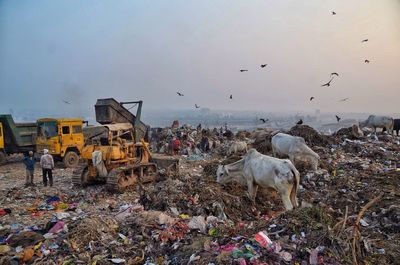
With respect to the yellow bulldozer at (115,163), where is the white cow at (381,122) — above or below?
above

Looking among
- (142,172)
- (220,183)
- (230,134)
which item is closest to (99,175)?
(142,172)

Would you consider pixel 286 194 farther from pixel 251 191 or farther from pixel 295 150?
pixel 295 150

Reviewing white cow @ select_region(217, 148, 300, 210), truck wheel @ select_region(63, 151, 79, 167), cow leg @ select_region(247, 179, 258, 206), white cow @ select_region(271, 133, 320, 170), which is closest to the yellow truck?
truck wheel @ select_region(63, 151, 79, 167)

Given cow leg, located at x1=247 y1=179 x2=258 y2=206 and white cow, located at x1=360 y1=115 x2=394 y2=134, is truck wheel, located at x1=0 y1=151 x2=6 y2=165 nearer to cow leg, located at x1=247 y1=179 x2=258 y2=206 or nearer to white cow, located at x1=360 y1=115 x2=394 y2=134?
cow leg, located at x1=247 y1=179 x2=258 y2=206

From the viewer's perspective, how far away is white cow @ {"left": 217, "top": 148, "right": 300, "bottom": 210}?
Result: 277 inches

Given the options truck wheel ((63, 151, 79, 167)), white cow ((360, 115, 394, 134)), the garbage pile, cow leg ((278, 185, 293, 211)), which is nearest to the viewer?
the garbage pile

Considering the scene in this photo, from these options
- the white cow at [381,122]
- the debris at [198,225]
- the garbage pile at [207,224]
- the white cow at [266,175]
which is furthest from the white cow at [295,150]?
the white cow at [381,122]

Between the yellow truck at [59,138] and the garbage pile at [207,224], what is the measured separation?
330 centimetres

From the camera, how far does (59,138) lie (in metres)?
13.7

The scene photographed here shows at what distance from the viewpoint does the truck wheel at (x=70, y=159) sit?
1388cm

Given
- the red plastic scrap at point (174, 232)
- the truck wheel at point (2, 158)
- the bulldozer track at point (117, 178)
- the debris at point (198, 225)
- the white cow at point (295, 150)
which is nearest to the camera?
the red plastic scrap at point (174, 232)

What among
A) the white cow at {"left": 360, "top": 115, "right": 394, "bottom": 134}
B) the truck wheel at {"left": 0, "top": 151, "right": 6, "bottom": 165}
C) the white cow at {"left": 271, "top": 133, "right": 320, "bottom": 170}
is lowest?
the truck wheel at {"left": 0, "top": 151, "right": 6, "bottom": 165}

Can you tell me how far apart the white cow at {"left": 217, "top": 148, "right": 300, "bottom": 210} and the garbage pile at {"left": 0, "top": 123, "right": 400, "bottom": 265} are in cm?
28

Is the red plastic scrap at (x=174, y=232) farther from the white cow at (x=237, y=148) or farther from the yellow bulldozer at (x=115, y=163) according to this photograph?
the white cow at (x=237, y=148)
